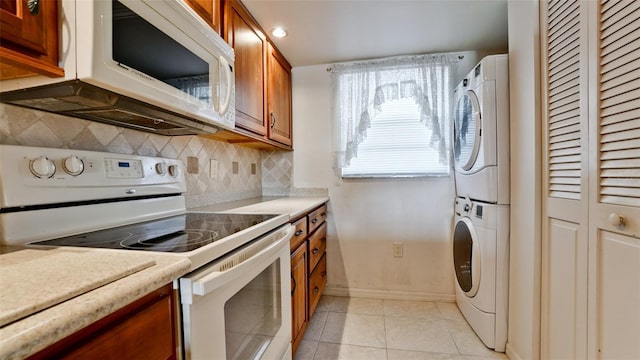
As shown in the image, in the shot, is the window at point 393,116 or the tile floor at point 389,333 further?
the window at point 393,116

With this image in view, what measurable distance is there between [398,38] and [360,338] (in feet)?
7.01

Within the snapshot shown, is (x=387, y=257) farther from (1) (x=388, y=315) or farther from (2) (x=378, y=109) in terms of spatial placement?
(2) (x=378, y=109)

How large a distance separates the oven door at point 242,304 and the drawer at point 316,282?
1.67 ft

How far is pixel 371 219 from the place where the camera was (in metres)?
2.38

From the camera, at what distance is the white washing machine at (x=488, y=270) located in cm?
160

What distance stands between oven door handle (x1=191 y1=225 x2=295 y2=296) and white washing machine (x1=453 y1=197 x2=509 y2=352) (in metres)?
1.26

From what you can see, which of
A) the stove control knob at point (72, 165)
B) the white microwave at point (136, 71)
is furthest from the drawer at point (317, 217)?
the stove control knob at point (72, 165)

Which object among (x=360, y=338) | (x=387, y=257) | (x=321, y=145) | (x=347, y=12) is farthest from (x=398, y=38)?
(x=360, y=338)

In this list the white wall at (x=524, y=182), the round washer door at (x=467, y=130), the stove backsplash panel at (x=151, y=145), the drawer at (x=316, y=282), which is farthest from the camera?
the drawer at (x=316, y=282)

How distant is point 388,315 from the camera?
6.84ft

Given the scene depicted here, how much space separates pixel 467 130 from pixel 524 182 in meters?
0.55

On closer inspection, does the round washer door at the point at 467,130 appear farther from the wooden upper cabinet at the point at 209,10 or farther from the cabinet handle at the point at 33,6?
the cabinet handle at the point at 33,6

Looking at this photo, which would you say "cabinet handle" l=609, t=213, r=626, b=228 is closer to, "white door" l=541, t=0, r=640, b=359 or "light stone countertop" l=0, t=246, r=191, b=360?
"white door" l=541, t=0, r=640, b=359

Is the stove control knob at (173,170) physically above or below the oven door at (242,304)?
above
